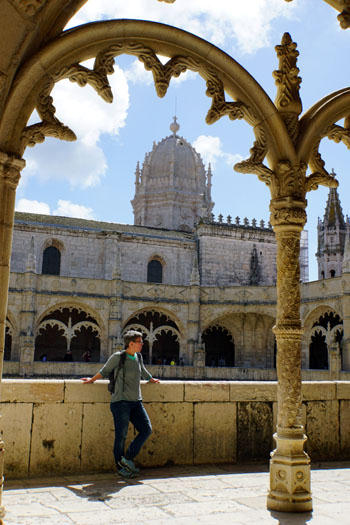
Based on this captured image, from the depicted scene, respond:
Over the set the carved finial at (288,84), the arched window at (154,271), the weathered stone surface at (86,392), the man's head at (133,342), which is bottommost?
the weathered stone surface at (86,392)

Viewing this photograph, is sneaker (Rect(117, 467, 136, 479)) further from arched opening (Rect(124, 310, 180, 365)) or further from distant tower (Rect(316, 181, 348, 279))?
distant tower (Rect(316, 181, 348, 279))

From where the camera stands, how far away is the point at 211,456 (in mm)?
5633

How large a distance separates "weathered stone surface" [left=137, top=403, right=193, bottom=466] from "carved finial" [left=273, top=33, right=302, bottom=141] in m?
2.96

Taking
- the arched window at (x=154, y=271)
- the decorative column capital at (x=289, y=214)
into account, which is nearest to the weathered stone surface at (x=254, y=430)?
the decorative column capital at (x=289, y=214)

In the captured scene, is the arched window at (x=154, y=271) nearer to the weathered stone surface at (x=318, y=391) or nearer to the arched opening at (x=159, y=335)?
the arched opening at (x=159, y=335)

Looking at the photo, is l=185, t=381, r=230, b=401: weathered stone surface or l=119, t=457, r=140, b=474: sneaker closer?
l=119, t=457, r=140, b=474: sneaker

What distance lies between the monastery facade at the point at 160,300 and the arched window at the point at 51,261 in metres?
0.06

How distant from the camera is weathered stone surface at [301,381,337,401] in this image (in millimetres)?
6082

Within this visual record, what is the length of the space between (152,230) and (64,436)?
29263 mm

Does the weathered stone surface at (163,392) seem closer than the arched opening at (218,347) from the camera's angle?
Yes

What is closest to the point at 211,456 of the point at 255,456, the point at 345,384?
the point at 255,456

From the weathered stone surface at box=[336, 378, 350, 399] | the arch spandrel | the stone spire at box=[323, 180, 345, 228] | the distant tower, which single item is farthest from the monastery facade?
the arch spandrel

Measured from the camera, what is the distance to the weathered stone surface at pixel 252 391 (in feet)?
19.2

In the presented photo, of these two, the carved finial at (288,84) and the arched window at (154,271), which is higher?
the arched window at (154,271)
